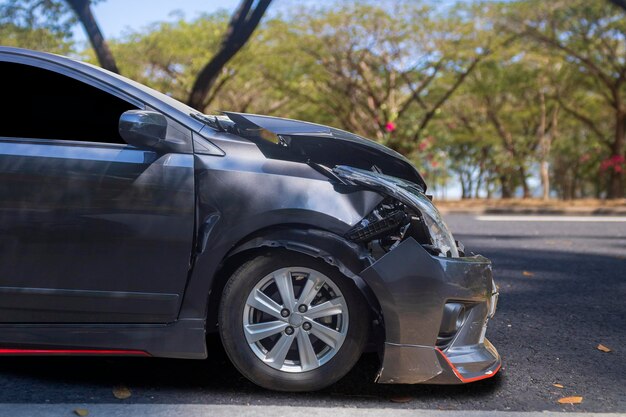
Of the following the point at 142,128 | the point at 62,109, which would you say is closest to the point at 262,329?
the point at 142,128

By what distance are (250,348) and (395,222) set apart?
0.87 m

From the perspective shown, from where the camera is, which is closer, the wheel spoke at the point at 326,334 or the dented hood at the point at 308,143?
the wheel spoke at the point at 326,334

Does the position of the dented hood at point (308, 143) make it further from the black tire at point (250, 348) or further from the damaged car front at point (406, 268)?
the black tire at point (250, 348)

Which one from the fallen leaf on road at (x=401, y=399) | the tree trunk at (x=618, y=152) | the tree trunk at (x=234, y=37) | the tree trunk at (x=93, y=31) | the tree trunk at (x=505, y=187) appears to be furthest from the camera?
the tree trunk at (x=505, y=187)

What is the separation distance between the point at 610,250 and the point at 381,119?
639 inches

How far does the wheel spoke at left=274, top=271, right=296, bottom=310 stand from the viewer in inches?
121

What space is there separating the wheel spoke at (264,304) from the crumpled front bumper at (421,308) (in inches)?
16.8

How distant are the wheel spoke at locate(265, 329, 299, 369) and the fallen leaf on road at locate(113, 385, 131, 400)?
66 centimetres

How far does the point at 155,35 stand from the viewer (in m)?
25.2

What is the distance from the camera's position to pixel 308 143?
3238 millimetres

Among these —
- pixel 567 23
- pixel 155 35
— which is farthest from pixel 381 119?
pixel 155 35

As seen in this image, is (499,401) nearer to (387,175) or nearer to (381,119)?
(387,175)

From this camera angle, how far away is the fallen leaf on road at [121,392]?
10.1ft

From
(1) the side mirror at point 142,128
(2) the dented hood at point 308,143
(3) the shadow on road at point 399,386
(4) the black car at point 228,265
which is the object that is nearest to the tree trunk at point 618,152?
(3) the shadow on road at point 399,386
